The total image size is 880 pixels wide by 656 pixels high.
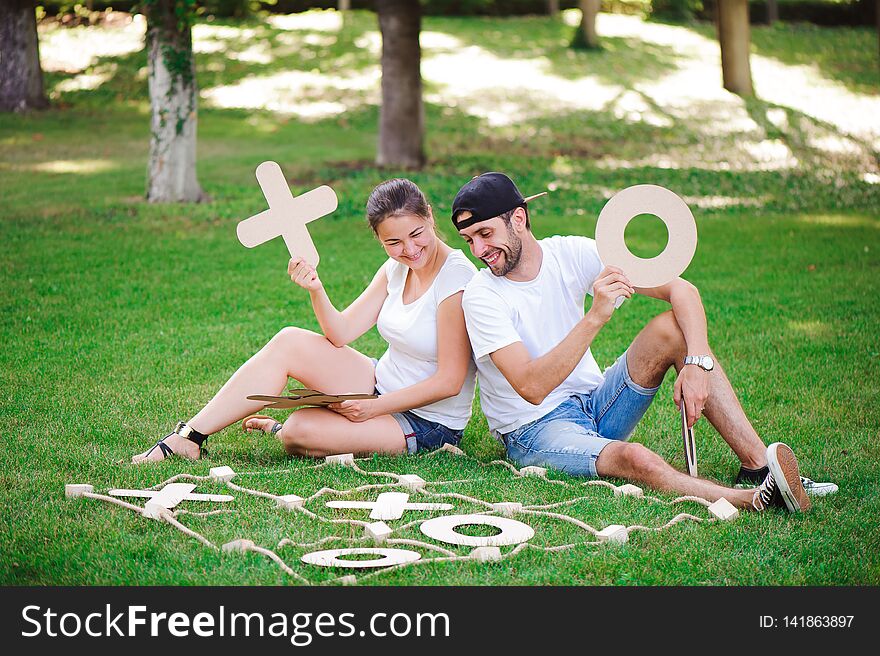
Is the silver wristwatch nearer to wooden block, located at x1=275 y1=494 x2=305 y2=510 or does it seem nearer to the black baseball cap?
the black baseball cap

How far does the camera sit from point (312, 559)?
12.0 feet

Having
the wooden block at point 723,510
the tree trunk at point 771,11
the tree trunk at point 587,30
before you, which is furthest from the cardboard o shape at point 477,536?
the tree trunk at point 771,11

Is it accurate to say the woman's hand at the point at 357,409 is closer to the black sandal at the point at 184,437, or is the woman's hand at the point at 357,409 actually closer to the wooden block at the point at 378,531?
the black sandal at the point at 184,437

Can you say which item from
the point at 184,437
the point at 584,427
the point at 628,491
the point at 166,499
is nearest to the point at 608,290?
the point at 584,427

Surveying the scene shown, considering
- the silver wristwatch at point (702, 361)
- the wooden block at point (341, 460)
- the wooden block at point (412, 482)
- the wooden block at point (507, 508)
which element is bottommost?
the wooden block at point (341, 460)

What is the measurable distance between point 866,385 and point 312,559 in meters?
3.78

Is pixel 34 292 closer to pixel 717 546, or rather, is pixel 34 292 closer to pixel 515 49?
pixel 717 546

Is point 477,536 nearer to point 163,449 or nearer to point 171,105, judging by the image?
point 163,449

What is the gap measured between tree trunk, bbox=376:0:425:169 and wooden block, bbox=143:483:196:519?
10881mm

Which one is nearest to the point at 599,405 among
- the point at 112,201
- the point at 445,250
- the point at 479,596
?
the point at 445,250

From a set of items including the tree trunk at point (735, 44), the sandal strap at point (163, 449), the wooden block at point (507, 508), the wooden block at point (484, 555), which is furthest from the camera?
the tree trunk at point (735, 44)

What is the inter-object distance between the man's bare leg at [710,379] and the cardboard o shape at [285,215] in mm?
1502

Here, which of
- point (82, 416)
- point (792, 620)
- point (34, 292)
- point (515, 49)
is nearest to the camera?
point (792, 620)

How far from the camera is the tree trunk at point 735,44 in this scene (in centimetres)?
1978
